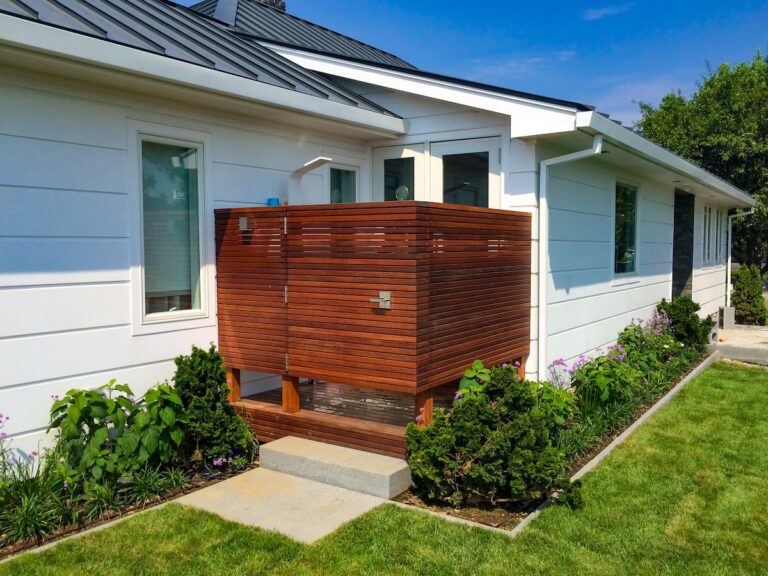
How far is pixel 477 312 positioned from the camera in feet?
17.8

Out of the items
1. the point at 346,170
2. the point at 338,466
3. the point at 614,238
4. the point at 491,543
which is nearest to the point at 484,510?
the point at 491,543

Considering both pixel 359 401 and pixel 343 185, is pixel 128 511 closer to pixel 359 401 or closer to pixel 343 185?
pixel 359 401

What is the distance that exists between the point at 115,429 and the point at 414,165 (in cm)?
397

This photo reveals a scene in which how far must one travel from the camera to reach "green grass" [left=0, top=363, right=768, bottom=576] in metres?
3.62

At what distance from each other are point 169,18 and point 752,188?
17.6 meters

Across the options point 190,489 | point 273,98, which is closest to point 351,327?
point 190,489

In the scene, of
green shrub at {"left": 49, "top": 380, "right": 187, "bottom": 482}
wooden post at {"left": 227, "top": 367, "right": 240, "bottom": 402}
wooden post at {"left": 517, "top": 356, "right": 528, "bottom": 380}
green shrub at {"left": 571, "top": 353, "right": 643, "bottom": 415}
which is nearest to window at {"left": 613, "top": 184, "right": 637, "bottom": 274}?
green shrub at {"left": 571, "top": 353, "right": 643, "bottom": 415}

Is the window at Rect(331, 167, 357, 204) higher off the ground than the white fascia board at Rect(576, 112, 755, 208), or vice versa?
the white fascia board at Rect(576, 112, 755, 208)

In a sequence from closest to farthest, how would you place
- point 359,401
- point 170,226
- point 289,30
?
point 170,226 < point 359,401 < point 289,30

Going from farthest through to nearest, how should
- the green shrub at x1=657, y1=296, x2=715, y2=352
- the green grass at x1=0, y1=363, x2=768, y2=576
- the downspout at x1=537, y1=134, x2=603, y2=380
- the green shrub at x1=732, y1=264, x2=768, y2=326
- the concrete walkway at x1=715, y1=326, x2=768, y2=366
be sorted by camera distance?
the green shrub at x1=732, y1=264, x2=768, y2=326 → the concrete walkway at x1=715, y1=326, x2=768, y2=366 → the green shrub at x1=657, y1=296, x2=715, y2=352 → the downspout at x1=537, y1=134, x2=603, y2=380 → the green grass at x1=0, y1=363, x2=768, y2=576

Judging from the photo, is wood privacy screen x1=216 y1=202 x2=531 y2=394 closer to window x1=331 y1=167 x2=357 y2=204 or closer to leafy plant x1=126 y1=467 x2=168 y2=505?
leafy plant x1=126 y1=467 x2=168 y2=505

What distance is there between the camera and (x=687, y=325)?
9875 millimetres

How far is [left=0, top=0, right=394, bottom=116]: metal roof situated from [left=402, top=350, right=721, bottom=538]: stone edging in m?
3.68

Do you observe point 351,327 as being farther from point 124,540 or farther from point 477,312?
point 124,540
